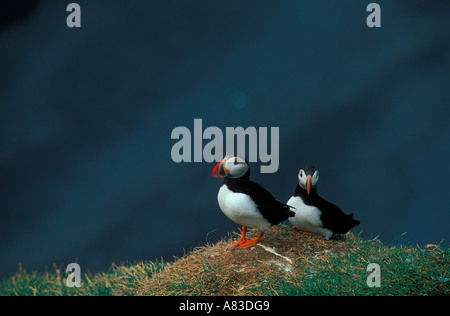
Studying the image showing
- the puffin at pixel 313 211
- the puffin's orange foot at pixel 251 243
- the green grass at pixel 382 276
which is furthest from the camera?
the puffin at pixel 313 211

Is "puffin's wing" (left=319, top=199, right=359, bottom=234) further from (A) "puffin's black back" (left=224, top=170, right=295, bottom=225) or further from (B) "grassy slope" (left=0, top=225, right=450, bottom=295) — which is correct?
(A) "puffin's black back" (left=224, top=170, right=295, bottom=225)

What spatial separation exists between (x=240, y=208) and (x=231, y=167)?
19.6 inches

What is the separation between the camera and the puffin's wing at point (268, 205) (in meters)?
5.96

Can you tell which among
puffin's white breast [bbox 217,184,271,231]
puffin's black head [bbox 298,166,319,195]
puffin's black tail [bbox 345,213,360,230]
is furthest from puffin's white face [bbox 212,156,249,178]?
puffin's black tail [bbox 345,213,360,230]

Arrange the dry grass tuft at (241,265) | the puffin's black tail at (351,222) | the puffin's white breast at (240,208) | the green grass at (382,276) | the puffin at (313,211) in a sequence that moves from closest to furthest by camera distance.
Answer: the green grass at (382,276) < the dry grass tuft at (241,265) < the puffin's white breast at (240,208) < the puffin at (313,211) < the puffin's black tail at (351,222)

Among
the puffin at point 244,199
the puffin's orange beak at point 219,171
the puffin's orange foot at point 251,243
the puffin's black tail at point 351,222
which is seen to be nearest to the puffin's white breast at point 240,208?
the puffin at point 244,199

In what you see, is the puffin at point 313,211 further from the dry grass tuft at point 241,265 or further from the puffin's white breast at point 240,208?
the puffin's white breast at point 240,208

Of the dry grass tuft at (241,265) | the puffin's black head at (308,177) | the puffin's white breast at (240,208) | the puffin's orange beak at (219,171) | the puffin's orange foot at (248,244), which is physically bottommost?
the dry grass tuft at (241,265)

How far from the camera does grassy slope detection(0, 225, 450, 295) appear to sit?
5145 millimetres

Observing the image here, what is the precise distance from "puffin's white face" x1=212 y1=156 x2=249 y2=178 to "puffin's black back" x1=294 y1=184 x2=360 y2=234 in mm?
983

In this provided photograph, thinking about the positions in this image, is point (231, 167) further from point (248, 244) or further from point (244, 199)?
point (248, 244)

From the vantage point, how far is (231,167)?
19.5 feet
